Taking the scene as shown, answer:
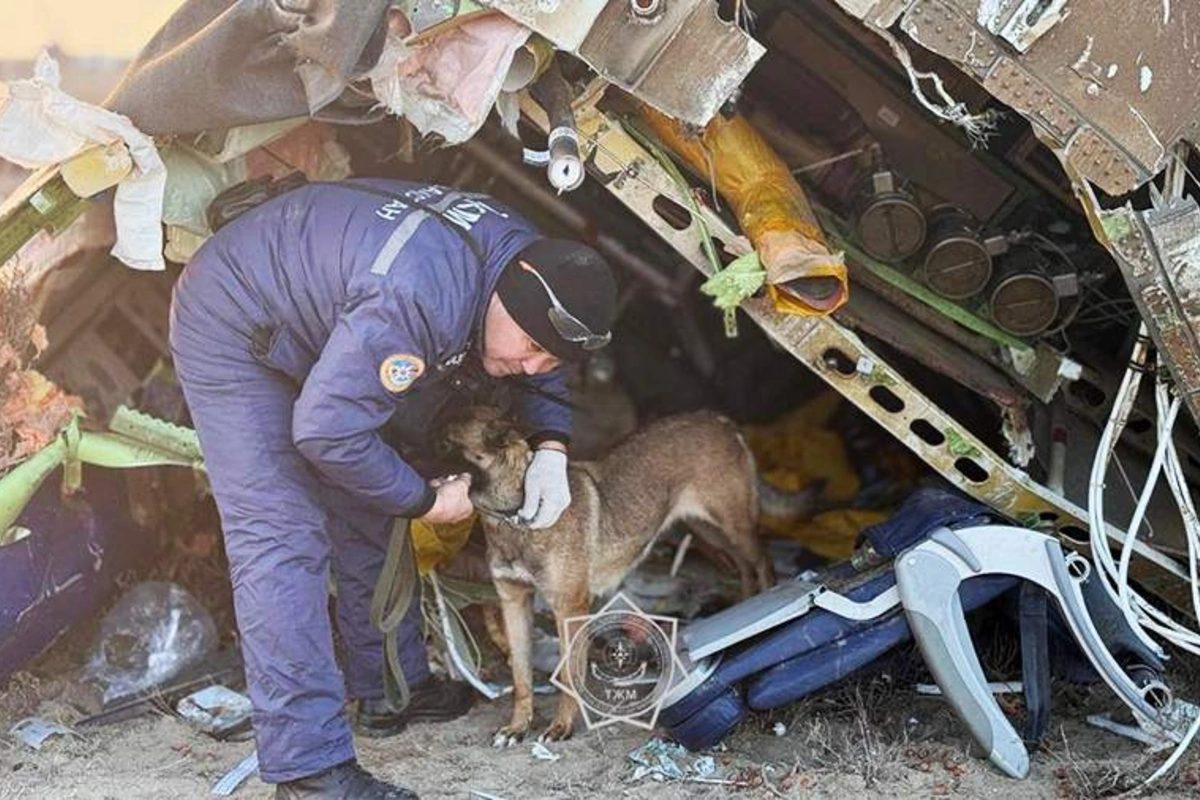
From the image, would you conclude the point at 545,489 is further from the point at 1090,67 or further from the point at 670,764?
the point at 1090,67

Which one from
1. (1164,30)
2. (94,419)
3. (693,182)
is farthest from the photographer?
(94,419)

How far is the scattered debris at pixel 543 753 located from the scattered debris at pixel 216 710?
1089 millimetres

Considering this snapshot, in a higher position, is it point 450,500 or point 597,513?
point 450,500

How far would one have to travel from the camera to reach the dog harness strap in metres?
4.98

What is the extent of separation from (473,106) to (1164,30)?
210cm

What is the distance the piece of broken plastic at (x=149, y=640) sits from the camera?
552 centimetres

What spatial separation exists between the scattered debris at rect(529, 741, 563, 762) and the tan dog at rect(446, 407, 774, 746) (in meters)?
0.09

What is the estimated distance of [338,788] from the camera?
4371 millimetres

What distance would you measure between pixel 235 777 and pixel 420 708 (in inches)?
31.3

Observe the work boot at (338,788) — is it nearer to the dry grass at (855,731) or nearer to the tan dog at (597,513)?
the tan dog at (597,513)

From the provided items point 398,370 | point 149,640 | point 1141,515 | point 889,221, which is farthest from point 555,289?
point 149,640

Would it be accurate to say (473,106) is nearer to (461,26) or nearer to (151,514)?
(461,26)

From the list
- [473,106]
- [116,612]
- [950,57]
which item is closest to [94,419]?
[116,612]

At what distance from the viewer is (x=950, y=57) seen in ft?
14.0
